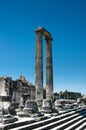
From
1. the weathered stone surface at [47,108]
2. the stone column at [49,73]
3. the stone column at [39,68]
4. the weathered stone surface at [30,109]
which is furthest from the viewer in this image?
the stone column at [49,73]

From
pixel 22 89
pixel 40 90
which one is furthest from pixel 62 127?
pixel 22 89

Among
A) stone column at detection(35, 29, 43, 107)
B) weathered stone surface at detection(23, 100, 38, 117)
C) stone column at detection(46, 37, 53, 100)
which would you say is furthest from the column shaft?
weathered stone surface at detection(23, 100, 38, 117)

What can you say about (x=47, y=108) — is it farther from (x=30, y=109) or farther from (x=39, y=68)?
(x=39, y=68)

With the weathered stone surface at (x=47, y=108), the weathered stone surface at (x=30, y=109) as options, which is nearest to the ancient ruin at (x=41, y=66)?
the weathered stone surface at (x=47, y=108)

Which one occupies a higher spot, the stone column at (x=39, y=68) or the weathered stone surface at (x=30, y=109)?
the stone column at (x=39, y=68)

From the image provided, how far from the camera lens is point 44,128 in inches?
347

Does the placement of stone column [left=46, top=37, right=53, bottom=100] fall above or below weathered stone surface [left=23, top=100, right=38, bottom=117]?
above

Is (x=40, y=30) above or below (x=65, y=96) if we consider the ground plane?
above

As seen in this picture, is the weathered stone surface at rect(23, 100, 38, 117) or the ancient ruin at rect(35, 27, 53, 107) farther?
the ancient ruin at rect(35, 27, 53, 107)

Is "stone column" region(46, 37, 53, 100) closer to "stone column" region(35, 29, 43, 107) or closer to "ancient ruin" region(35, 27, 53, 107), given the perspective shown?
"ancient ruin" region(35, 27, 53, 107)

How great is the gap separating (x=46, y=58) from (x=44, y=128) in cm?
1655

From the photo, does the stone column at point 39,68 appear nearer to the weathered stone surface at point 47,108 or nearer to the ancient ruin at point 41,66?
the ancient ruin at point 41,66

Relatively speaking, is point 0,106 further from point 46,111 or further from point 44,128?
point 46,111

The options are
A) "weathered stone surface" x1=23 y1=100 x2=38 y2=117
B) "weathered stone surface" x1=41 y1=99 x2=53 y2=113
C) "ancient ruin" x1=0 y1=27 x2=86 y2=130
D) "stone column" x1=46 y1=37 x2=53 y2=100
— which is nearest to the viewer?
"ancient ruin" x1=0 y1=27 x2=86 y2=130
